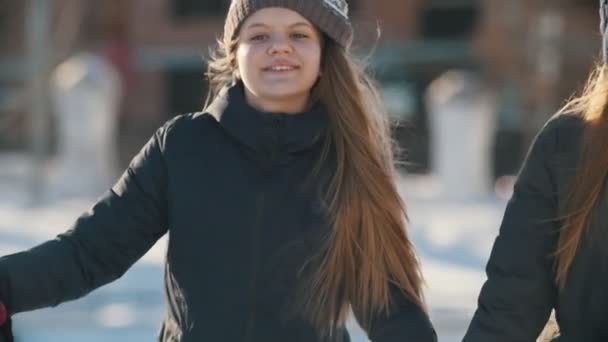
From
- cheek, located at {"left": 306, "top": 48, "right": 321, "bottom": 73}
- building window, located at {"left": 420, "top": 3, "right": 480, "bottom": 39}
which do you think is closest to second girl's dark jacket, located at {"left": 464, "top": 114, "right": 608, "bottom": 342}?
cheek, located at {"left": 306, "top": 48, "right": 321, "bottom": 73}

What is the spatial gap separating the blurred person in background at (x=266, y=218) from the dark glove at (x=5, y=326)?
0.05 m

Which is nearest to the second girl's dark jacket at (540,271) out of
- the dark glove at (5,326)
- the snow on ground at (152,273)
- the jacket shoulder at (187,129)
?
the jacket shoulder at (187,129)

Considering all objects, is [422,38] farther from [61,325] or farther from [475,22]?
[61,325]

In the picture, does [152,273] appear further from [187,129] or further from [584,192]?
[584,192]

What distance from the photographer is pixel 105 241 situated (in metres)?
3.09

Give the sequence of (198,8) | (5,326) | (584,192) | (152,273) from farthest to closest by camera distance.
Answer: (198,8) → (152,273) → (5,326) → (584,192)

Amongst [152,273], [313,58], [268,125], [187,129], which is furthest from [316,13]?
[152,273]

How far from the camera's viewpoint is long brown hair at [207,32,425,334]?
2977 mm

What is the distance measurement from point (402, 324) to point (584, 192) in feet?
1.66

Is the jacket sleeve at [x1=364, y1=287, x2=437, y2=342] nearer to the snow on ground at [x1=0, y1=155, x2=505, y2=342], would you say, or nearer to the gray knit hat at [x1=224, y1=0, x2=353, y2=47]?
the gray knit hat at [x1=224, y1=0, x2=353, y2=47]

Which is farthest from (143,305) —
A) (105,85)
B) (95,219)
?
(105,85)

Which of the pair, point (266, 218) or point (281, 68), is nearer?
point (266, 218)

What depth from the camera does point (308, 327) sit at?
9.78 ft

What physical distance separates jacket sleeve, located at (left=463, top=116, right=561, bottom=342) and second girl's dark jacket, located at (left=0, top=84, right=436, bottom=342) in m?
0.25
